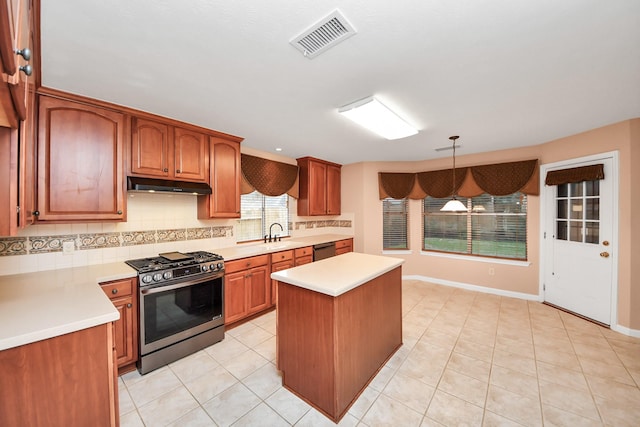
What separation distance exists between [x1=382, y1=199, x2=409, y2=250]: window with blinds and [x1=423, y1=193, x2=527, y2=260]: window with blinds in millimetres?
374

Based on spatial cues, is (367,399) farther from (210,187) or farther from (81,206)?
(81,206)

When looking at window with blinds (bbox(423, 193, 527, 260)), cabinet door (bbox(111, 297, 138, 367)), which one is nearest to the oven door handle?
cabinet door (bbox(111, 297, 138, 367))

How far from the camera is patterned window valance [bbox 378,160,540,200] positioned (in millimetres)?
3809

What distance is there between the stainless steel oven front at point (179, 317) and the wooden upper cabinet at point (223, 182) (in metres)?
0.83

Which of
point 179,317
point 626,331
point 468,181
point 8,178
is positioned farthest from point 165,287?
point 626,331

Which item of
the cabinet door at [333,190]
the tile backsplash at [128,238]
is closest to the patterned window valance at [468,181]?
the cabinet door at [333,190]

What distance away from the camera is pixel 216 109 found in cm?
244

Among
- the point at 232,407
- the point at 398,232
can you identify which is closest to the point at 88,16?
the point at 232,407

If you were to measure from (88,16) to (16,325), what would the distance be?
1.57 meters

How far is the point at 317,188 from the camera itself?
4.66 m

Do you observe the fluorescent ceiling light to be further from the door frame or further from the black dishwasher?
the door frame

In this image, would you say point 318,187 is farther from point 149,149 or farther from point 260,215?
point 149,149

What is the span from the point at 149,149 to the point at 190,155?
399 mm

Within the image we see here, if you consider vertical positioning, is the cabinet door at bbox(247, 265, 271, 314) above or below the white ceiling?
below
